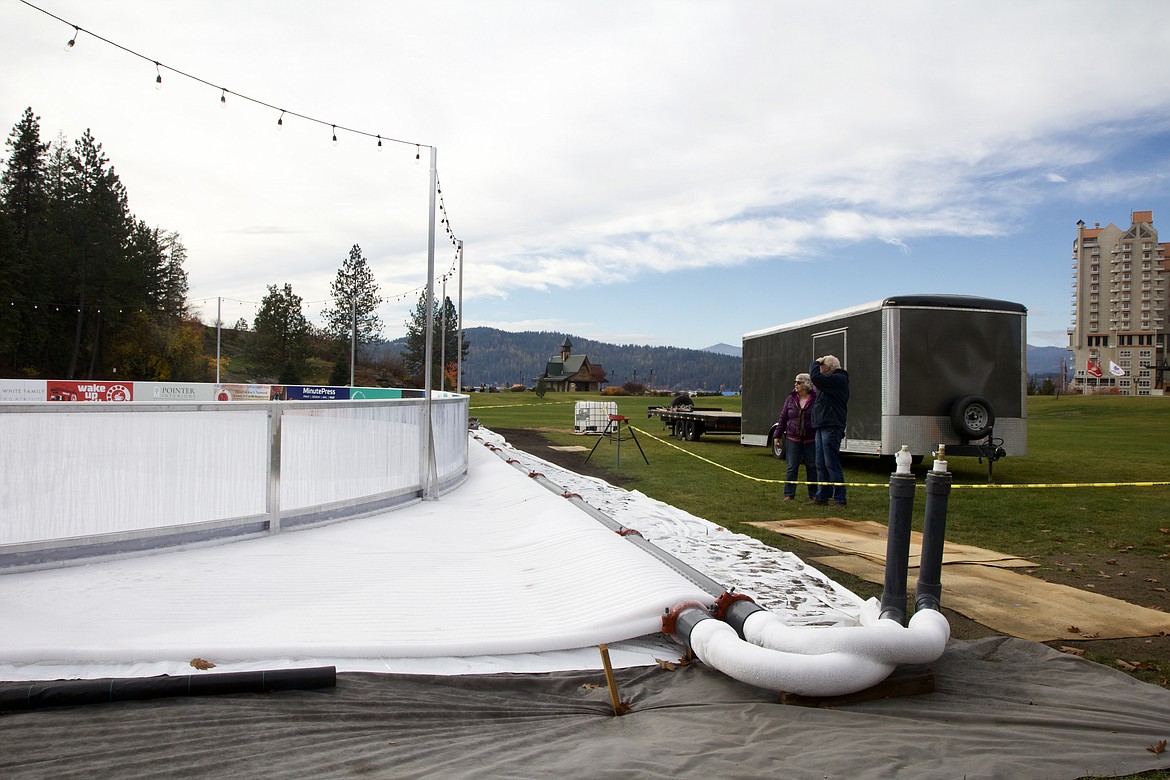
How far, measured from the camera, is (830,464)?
11.1 meters

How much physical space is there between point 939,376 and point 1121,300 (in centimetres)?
14722

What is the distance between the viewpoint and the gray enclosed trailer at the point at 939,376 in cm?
1354

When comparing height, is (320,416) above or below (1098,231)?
below

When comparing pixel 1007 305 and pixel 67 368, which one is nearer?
pixel 1007 305

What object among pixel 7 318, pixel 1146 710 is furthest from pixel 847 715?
pixel 7 318

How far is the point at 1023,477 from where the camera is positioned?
14.7 m

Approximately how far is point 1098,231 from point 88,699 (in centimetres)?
16787

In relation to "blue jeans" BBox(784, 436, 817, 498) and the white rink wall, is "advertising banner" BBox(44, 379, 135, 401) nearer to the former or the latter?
the white rink wall

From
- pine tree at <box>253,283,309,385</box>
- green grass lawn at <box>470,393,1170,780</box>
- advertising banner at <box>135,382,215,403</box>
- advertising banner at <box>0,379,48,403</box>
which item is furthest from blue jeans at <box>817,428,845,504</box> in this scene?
pine tree at <box>253,283,309,385</box>

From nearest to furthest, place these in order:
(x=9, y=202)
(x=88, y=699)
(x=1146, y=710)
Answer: (x=88, y=699), (x=1146, y=710), (x=9, y=202)

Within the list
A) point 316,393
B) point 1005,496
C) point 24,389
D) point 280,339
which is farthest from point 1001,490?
point 280,339

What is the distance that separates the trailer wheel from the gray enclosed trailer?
15 millimetres

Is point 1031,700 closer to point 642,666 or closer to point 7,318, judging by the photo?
point 642,666

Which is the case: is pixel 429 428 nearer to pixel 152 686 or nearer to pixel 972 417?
pixel 152 686
